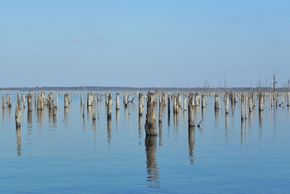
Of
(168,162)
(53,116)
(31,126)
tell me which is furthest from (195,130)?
(53,116)

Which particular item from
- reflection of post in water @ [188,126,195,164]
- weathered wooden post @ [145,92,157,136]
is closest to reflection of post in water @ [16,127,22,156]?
weathered wooden post @ [145,92,157,136]

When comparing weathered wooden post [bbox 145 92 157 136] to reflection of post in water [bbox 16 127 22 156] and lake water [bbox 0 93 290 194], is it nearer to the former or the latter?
lake water [bbox 0 93 290 194]

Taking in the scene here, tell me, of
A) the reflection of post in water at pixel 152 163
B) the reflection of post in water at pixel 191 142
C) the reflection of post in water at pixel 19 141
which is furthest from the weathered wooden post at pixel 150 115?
the reflection of post in water at pixel 19 141

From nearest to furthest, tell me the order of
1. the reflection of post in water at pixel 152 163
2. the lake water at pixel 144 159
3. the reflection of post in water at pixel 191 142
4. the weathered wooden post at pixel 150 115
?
the lake water at pixel 144 159 < the reflection of post in water at pixel 152 163 < the reflection of post in water at pixel 191 142 < the weathered wooden post at pixel 150 115

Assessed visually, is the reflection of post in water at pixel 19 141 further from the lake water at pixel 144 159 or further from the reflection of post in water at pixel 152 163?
the reflection of post in water at pixel 152 163

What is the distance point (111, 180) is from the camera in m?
21.5

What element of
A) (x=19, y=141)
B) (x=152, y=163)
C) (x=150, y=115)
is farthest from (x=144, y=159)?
(x=19, y=141)

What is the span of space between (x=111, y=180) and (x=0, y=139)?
16.2 metres

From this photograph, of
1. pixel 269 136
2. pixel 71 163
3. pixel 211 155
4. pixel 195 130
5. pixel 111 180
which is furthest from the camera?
pixel 195 130

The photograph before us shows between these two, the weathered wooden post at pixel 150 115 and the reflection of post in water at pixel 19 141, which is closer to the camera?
the reflection of post in water at pixel 19 141

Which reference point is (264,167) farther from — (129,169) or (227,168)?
(129,169)

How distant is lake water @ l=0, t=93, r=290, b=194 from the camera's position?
20516 mm

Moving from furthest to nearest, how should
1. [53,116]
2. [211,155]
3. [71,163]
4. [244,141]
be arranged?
[53,116], [244,141], [211,155], [71,163]

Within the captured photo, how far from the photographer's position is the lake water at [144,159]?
20.5m
